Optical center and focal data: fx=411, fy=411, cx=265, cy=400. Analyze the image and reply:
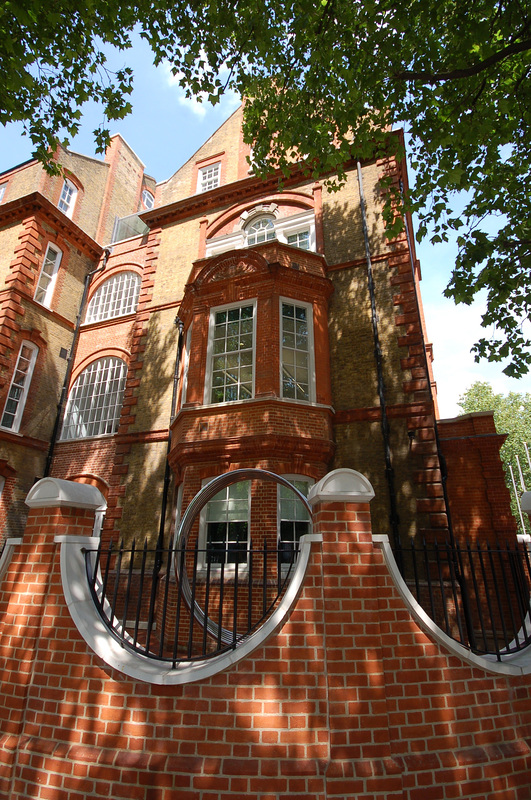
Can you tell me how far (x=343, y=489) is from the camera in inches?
141

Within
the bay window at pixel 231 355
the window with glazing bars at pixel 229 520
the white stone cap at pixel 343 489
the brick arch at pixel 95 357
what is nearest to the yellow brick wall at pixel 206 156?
the brick arch at pixel 95 357

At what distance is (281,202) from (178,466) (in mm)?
8910

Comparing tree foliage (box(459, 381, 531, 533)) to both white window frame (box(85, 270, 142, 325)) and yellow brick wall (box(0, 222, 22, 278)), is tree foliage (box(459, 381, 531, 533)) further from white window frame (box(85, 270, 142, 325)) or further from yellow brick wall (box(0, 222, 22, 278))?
yellow brick wall (box(0, 222, 22, 278))

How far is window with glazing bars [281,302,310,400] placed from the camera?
32.4 feet

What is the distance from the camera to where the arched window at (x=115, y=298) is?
53.9 ft

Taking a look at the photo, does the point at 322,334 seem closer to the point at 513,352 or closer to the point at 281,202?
the point at 513,352

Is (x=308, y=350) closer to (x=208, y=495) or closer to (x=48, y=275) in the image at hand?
(x=208, y=495)

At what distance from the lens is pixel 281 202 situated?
13.2m

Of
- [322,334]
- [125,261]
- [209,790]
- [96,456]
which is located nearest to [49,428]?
[96,456]

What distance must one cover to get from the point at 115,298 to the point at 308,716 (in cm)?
1659

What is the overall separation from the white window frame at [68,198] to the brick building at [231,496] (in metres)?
0.18

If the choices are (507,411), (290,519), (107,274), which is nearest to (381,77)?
(290,519)

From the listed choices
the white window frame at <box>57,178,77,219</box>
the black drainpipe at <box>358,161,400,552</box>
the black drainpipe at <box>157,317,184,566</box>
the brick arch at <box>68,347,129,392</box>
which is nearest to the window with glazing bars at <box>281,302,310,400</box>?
the black drainpipe at <box>358,161,400,552</box>

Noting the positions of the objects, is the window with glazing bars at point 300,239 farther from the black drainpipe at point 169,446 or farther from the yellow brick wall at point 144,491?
the yellow brick wall at point 144,491
